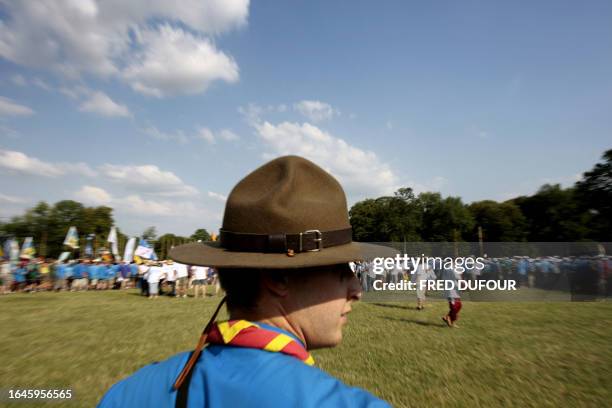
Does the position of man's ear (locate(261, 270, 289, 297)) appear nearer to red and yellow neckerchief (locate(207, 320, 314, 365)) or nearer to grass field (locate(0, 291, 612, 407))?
red and yellow neckerchief (locate(207, 320, 314, 365))

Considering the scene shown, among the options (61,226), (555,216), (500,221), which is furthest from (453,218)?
(61,226)

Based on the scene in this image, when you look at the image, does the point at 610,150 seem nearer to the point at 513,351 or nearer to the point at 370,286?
the point at 370,286

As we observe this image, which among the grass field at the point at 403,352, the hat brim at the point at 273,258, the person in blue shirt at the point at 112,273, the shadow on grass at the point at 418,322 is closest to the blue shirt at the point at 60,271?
the person in blue shirt at the point at 112,273

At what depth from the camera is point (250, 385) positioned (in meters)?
0.94

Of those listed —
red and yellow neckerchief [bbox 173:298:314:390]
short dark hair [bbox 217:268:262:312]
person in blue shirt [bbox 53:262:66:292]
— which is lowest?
person in blue shirt [bbox 53:262:66:292]

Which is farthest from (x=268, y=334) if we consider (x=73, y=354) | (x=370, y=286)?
(x=370, y=286)

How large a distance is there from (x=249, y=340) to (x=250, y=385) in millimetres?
165

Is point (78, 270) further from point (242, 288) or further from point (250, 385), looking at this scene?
point (250, 385)

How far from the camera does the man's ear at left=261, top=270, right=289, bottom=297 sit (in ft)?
4.26

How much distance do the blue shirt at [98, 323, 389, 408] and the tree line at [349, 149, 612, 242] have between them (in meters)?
72.7

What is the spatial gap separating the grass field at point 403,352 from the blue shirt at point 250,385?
17.4ft

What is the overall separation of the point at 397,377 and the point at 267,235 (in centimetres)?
662

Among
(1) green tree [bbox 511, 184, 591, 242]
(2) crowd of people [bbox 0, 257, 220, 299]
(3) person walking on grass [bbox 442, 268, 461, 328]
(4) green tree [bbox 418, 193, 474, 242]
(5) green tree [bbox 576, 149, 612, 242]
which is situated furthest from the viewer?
(4) green tree [bbox 418, 193, 474, 242]

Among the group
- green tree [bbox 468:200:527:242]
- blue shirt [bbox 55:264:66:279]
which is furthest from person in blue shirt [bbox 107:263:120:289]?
green tree [bbox 468:200:527:242]
